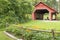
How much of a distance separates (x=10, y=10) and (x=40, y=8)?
35.7 ft

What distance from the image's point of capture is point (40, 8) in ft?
122

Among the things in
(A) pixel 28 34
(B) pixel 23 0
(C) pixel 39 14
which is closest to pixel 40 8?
(C) pixel 39 14

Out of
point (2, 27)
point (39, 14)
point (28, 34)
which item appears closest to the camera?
point (28, 34)

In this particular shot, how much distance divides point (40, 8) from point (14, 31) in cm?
1978

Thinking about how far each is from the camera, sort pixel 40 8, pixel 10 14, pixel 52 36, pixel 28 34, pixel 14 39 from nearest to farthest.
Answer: pixel 52 36
pixel 28 34
pixel 14 39
pixel 10 14
pixel 40 8

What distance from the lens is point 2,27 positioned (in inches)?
984

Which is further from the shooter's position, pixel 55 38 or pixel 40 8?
pixel 40 8

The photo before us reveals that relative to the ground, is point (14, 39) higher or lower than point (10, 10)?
lower

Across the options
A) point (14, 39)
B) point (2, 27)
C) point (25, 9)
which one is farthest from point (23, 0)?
point (14, 39)

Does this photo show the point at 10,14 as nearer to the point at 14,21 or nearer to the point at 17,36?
the point at 14,21

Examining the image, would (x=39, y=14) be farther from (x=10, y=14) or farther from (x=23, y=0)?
(x=10, y=14)

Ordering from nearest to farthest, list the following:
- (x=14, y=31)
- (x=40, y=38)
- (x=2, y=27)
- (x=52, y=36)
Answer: (x=52, y=36), (x=40, y=38), (x=14, y=31), (x=2, y=27)

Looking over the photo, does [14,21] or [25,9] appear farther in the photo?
[25,9]

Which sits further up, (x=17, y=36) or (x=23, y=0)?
(x=23, y=0)
